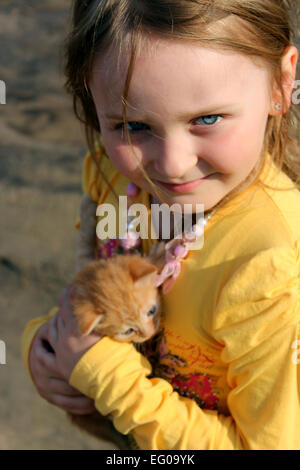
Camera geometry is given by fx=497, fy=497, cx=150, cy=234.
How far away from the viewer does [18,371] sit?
2.68m

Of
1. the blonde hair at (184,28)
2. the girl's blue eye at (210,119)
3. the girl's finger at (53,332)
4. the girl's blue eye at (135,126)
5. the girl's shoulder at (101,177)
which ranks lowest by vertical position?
the girl's finger at (53,332)

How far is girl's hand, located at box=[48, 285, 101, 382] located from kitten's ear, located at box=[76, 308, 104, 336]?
52 millimetres

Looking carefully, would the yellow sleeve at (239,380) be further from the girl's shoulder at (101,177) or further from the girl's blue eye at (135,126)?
the girl's shoulder at (101,177)

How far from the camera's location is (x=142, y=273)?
3.83 feet

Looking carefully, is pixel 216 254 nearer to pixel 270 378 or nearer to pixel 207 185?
pixel 207 185

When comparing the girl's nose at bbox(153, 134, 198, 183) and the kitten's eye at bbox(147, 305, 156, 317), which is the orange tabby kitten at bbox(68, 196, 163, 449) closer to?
the kitten's eye at bbox(147, 305, 156, 317)

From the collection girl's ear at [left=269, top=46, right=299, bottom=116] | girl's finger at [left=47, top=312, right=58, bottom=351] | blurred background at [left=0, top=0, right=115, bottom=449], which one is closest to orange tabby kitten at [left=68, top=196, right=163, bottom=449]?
girl's finger at [left=47, top=312, right=58, bottom=351]

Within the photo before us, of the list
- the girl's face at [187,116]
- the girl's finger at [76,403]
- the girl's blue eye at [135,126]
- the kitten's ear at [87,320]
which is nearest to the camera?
the girl's face at [187,116]

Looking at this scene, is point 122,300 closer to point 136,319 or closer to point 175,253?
point 136,319

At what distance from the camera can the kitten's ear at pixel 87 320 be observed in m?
1.14

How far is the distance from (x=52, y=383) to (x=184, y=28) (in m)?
0.97

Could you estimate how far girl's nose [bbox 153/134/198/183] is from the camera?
993 millimetres

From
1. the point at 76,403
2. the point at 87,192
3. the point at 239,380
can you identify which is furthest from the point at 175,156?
the point at 76,403

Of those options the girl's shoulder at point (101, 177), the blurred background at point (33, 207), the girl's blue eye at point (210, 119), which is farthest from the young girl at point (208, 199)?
the blurred background at point (33, 207)
